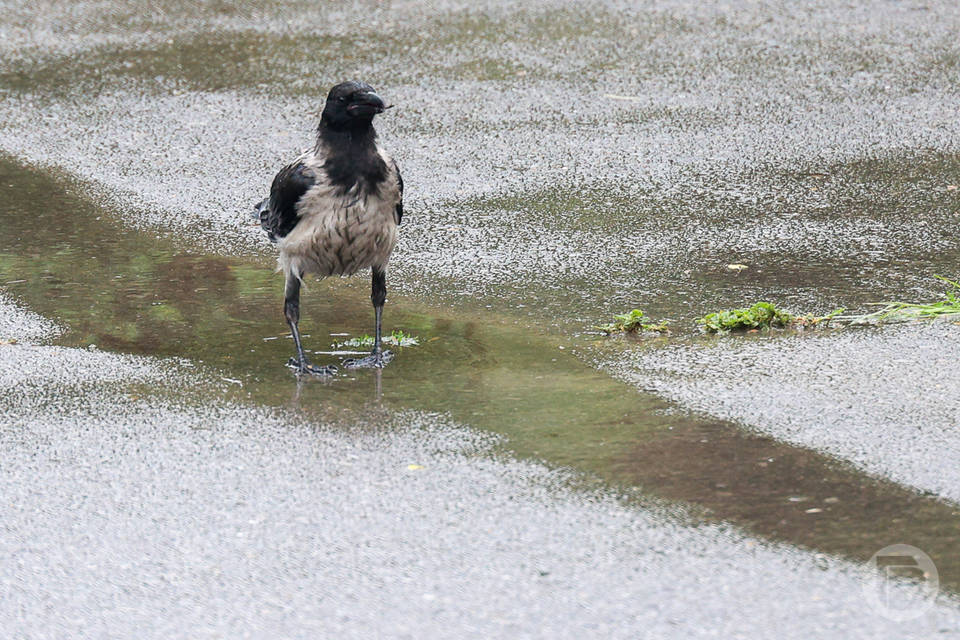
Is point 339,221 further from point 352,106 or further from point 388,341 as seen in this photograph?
point 388,341

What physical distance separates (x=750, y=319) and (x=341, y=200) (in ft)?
7.24

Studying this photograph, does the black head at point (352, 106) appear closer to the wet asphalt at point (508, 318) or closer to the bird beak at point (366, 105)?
the bird beak at point (366, 105)

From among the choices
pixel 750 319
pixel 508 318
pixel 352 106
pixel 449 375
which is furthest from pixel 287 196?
pixel 750 319

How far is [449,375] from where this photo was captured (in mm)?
6094

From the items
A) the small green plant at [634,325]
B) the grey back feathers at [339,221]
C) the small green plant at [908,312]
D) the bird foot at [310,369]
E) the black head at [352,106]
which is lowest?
the bird foot at [310,369]

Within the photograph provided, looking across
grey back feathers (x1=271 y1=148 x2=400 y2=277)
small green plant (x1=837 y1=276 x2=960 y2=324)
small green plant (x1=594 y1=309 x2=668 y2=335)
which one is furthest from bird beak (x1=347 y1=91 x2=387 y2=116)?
small green plant (x1=837 y1=276 x2=960 y2=324)

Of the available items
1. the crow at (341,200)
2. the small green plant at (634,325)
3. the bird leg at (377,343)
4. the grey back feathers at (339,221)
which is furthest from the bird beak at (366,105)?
the small green plant at (634,325)

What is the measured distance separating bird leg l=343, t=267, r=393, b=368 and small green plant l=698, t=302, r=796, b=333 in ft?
5.58

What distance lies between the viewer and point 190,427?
214 inches

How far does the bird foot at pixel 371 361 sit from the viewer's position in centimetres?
630

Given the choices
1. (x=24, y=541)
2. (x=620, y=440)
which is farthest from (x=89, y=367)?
(x=620, y=440)

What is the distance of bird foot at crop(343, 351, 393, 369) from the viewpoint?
6297mm

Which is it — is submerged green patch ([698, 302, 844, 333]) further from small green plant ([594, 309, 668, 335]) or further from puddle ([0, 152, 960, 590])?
puddle ([0, 152, 960, 590])

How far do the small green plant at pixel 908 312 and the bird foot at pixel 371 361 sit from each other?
94.6 inches
